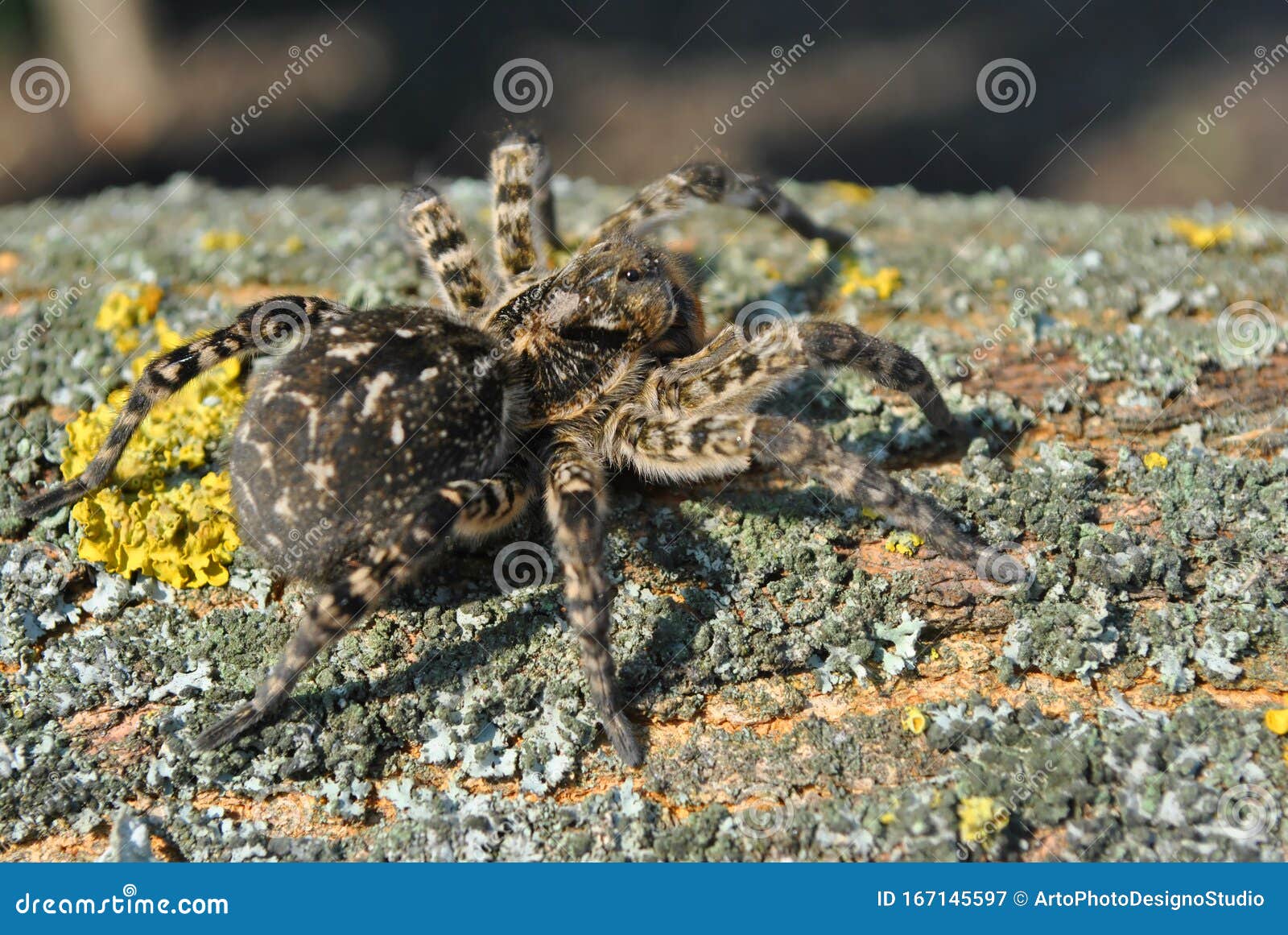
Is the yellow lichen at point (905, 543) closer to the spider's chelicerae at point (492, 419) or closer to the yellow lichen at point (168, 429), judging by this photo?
the spider's chelicerae at point (492, 419)

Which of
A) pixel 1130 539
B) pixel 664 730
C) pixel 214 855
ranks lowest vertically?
pixel 214 855

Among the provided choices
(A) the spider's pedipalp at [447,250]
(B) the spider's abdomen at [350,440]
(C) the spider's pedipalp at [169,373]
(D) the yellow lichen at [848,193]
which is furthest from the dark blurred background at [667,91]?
(B) the spider's abdomen at [350,440]

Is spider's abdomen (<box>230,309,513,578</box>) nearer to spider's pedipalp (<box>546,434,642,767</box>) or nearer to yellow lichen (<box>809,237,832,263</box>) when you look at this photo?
spider's pedipalp (<box>546,434,642,767</box>)

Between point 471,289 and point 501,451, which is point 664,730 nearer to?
point 501,451

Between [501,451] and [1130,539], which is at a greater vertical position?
[501,451]

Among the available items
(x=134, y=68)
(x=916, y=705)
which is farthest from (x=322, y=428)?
(x=134, y=68)

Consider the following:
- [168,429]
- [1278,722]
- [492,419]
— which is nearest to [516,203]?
[492,419]

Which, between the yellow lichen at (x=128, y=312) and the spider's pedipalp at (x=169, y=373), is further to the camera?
the yellow lichen at (x=128, y=312)
